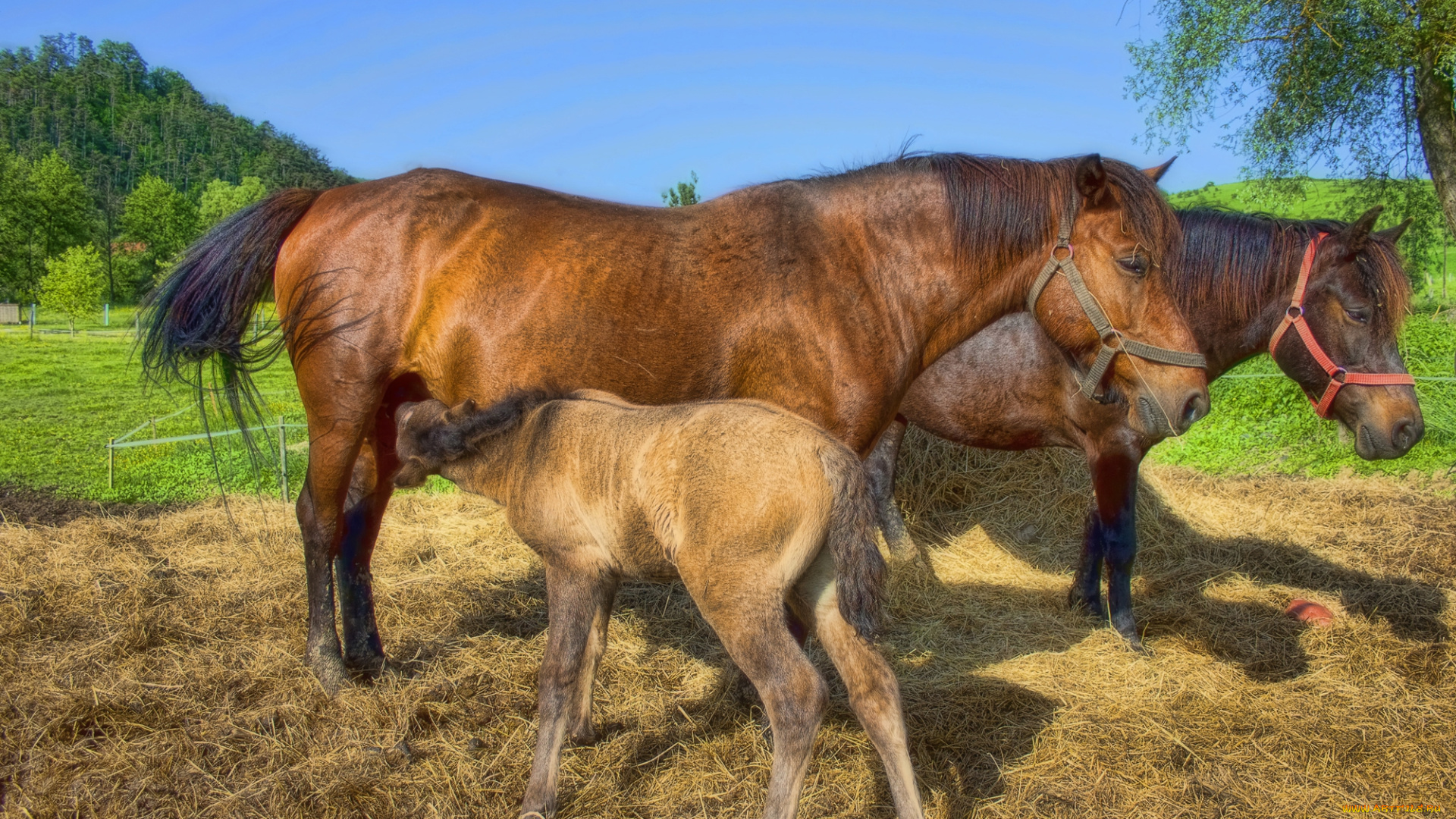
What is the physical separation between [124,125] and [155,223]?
61.7 meters

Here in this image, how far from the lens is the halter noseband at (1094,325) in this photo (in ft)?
10.6

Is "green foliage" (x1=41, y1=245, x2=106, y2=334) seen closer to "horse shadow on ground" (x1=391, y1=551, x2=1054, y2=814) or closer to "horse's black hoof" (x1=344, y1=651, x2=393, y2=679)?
"horse shadow on ground" (x1=391, y1=551, x2=1054, y2=814)

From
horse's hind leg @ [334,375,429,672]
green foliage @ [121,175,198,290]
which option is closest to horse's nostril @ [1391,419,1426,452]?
horse's hind leg @ [334,375,429,672]

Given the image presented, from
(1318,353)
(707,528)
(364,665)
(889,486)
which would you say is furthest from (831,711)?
(1318,353)

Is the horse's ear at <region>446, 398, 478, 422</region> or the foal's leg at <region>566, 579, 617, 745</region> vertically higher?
the horse's ear at <region>446, 398, 478, 422</region>

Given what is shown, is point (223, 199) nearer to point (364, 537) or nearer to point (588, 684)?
point (364, 537)

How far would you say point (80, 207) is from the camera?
1720 inches

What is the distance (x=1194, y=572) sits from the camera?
599 cm

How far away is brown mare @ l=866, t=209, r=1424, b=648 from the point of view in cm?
443

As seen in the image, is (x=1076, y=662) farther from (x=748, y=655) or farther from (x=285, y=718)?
(x=285, y=718)

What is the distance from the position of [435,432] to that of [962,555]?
16.0 ft

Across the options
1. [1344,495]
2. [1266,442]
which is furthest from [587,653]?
[1266,442]

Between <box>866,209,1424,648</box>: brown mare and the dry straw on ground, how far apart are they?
2.78 ft

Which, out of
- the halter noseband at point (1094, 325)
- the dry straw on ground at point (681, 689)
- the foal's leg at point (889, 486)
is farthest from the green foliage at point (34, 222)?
the halter noseband at point (1094, 325)
